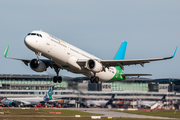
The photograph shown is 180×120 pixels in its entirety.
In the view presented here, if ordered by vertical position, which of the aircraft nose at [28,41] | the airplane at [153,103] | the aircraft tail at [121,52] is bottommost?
the airplane at [153,103]

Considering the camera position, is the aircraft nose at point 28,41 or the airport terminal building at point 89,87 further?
the airport terminal building at point 89,87

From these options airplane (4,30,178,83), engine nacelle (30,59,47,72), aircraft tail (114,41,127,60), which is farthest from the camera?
aircraft tail (114,41,127,60)

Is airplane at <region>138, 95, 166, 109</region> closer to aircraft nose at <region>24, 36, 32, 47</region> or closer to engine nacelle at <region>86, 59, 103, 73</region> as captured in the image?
engine nacelle at <region>86, 59, 103, 73</region>

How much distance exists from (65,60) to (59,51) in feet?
6.25

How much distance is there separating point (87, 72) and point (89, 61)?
2770mm

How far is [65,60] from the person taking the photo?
41750 mm

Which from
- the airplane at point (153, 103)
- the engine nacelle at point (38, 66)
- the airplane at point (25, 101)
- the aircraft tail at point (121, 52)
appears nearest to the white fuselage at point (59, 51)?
the engine nacelle at point (38, 66)

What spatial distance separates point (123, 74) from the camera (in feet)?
178

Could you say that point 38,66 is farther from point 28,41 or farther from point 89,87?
point 89,87

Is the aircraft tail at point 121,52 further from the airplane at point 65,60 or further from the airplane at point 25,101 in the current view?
the airplane at point 25,101

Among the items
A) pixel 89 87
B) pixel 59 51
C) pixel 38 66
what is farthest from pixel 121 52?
pixel 59 51

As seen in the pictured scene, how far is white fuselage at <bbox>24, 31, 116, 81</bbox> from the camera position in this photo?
38344 millimetres

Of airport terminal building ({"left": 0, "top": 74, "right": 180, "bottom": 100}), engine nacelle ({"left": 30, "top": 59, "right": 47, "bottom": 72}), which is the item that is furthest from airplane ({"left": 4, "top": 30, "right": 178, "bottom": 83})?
airport terminal building ({"left": 0, "top": 74, "right": 180, "bottom": 100})

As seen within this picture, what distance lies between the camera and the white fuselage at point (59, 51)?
38.3 metres
